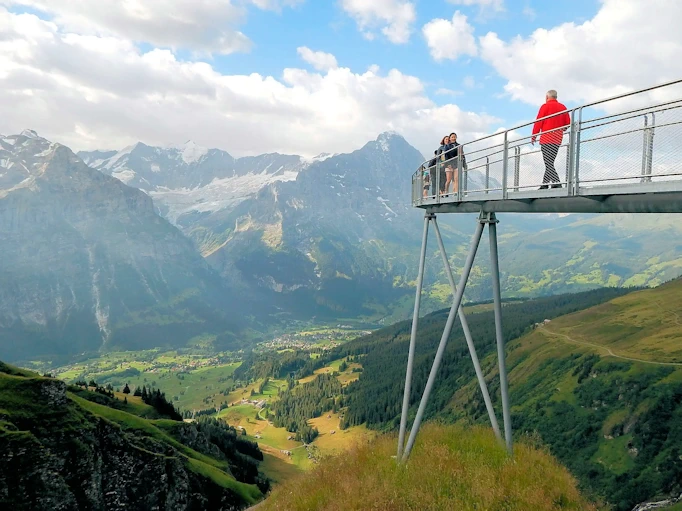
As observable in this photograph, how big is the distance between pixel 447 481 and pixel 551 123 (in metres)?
10.3

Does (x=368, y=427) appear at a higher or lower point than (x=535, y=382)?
lower

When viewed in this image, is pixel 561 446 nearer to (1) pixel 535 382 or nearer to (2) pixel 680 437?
(2) pixel 680 437

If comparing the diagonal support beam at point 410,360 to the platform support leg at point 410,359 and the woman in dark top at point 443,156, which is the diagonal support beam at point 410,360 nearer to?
the platform support leg at point 410,359

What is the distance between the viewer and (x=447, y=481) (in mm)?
12586

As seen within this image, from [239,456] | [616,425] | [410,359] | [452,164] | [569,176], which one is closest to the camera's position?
[569,176]

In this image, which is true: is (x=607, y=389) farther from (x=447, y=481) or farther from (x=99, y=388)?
(x=447, y=481)

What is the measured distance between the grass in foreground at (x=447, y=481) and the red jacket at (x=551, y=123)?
29.8 ft

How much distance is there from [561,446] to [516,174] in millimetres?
115684

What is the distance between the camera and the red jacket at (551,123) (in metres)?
10.8

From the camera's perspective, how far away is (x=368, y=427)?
173375mm

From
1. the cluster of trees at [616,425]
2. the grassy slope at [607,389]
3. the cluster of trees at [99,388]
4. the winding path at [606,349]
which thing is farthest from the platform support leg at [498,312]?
the winding path at [606,349]

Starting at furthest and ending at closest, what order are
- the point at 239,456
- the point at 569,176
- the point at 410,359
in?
1. the point at 239,456
2. the point at 410,359
3. the point at 569,176

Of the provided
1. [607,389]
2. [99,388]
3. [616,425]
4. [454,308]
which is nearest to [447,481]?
[454,308]

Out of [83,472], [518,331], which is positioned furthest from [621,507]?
[518,331]
